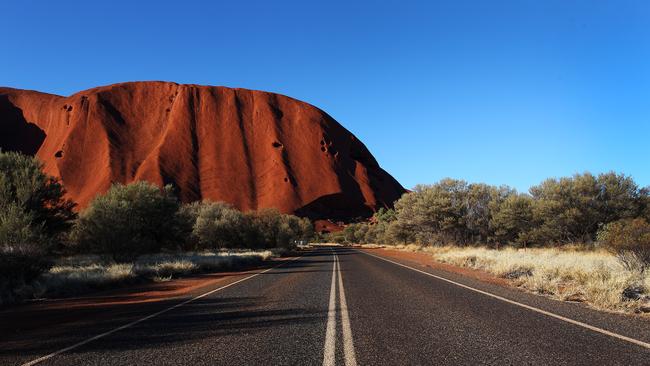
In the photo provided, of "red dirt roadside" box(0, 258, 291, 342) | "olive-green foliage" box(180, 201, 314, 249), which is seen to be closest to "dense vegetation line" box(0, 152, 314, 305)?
"red dirt roadside" box(0, 258, 291, 342)

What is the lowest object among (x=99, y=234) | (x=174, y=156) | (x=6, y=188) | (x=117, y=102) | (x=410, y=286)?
(x=410, y=286)

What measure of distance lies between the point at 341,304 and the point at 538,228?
3146cm

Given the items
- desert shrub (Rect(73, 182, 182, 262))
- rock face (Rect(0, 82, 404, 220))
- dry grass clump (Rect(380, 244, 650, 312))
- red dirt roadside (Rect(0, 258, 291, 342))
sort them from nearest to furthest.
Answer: red dirt roadside (Rect(0, 258, 291, 342))
dry grass clump (Rect(380, 244, 650, 312))
desert shrub (Rect(73, 182, 182, 262))
rock face (Rect(0, 82, 404, 220))

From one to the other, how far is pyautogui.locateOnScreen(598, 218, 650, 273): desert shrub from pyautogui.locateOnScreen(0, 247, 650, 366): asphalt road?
694cm

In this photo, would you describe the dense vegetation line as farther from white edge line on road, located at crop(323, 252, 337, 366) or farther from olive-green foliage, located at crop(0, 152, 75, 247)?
white edge line on road, located at crop(323, 252, 337, 366)

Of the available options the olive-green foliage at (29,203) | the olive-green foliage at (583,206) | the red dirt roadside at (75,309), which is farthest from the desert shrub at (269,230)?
the red dirt roadside at (75,309)

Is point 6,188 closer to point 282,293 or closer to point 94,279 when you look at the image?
point 94,279

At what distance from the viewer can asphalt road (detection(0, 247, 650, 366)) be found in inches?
195

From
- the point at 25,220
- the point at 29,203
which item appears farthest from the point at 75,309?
the point at 29,203

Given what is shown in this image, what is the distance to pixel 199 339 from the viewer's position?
606 cm

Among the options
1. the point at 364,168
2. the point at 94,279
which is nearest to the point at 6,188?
the point at 94,279

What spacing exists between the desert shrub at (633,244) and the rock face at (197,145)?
8447 cm

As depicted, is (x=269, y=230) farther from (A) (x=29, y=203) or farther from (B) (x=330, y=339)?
(B) (x=330, y=339)

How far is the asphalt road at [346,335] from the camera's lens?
4945 millimetres
